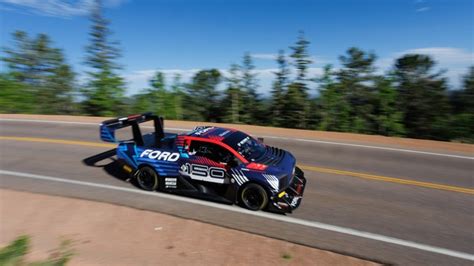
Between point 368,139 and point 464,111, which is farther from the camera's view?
point 464,111

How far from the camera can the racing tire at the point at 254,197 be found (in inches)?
307

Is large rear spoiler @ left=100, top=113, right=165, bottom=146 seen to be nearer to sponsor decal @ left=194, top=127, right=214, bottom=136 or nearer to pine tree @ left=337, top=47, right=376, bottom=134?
sponsor decal @ left=194, top=127, right=214, bottom=136

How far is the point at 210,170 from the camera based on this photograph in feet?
26.8

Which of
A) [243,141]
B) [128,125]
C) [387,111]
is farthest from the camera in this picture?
[387,111]

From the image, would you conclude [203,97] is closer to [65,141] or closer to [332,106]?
[332,106]

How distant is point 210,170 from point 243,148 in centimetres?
96

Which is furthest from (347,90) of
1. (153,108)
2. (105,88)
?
(105,88)

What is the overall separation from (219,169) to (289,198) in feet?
5.63

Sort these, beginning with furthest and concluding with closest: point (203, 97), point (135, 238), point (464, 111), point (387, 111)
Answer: point (203, 97) → point (387, 111) → point (464, 111) → point (135, 238)

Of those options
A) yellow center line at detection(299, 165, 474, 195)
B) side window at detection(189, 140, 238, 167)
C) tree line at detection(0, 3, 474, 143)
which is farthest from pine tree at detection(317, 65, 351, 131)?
side window at detection(189, 140, 238, 167)

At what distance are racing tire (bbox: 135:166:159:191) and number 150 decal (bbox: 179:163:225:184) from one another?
3.17ft

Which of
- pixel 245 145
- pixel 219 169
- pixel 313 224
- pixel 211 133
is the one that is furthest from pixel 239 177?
pixel 313 224

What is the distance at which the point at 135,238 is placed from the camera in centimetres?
682

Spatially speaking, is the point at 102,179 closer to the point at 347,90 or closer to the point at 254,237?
the point at 254,237
